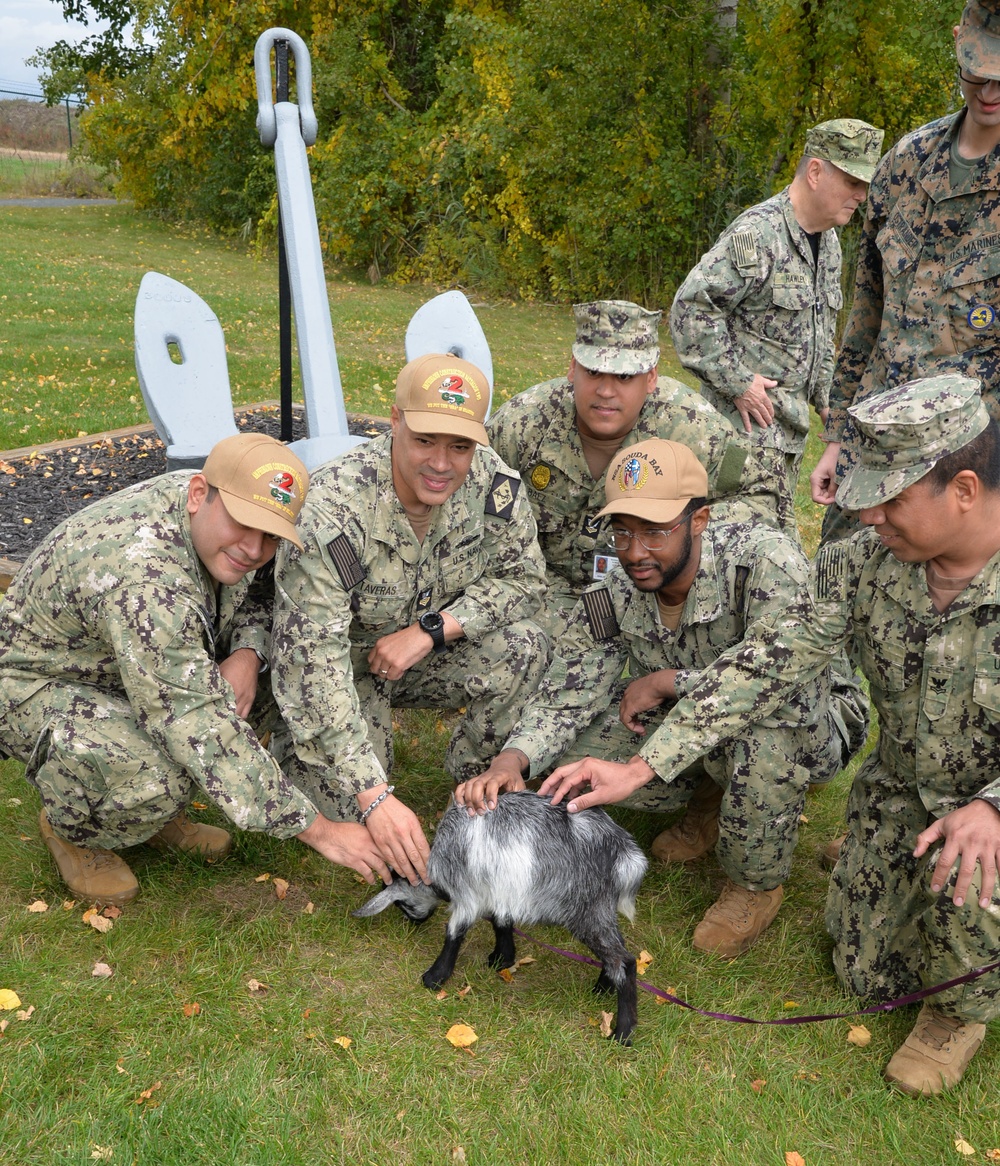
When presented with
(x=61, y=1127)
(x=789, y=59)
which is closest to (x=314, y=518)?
(x=61, y=1127)

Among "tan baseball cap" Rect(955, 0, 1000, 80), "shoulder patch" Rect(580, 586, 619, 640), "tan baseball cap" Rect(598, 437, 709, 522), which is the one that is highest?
"tan baseball cap" Rect(955, 0, 1000, 80)

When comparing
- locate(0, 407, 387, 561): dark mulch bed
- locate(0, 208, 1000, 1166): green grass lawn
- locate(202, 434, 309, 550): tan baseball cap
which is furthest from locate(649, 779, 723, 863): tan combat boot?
locate(0, 407, 387, 561): dark mulch bed

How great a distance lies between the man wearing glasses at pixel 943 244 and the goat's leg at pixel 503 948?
2255mm

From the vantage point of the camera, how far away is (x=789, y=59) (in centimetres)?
1208

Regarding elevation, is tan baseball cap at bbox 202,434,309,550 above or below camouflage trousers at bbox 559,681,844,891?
above

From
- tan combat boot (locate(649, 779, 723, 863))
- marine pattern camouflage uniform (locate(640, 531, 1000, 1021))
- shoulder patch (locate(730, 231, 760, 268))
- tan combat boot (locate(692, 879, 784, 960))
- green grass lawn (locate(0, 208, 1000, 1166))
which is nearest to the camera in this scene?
green grass lawn (locate(0, 208, 1000, 1166))

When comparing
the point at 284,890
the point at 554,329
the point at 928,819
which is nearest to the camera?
the point at 928,819

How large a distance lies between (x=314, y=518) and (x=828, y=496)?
2071mm

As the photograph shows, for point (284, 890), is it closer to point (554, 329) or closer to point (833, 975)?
point (833, 975)

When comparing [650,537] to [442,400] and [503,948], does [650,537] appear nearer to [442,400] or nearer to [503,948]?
[442,400]

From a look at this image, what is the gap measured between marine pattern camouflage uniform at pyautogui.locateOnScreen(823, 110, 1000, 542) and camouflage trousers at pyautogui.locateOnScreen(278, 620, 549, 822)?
1428 mm

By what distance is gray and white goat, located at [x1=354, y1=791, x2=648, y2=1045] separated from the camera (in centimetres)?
292

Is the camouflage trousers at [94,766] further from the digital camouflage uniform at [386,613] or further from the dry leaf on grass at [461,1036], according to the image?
the dry leaf on grass at [461,1036]

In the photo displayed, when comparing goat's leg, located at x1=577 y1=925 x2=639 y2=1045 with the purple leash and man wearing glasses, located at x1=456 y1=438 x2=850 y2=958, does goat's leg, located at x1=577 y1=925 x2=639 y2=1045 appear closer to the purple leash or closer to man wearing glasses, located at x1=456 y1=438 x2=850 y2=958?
the purple leash
